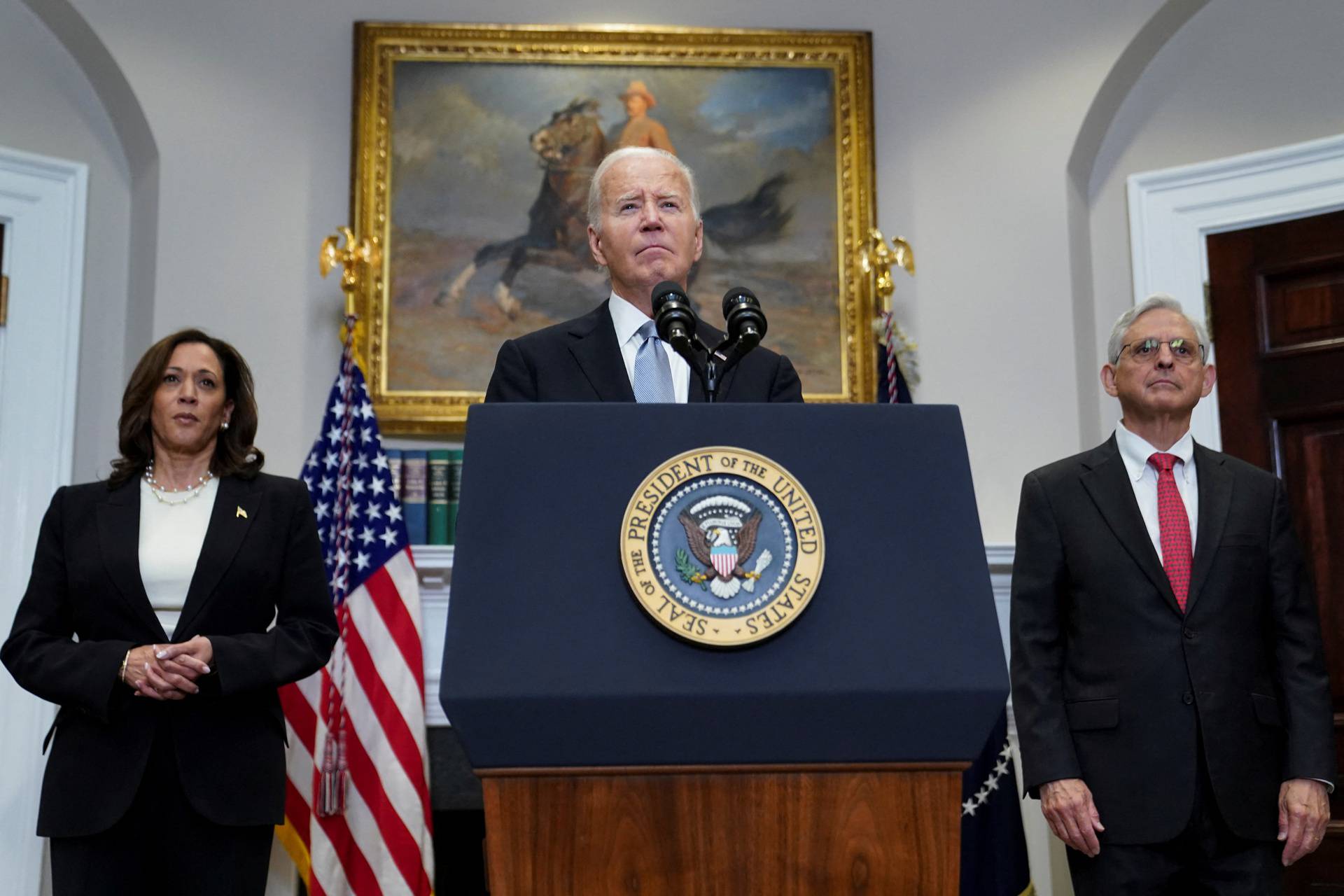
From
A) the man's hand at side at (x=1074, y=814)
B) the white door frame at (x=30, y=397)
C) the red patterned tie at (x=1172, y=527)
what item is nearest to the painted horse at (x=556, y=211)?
the white door frame at (x=30, y=397)

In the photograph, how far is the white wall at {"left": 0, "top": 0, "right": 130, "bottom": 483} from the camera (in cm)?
477

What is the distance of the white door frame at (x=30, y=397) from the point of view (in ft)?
14.2

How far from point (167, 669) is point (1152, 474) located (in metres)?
2.11

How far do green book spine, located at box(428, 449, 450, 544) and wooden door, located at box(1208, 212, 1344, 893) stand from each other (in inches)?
101

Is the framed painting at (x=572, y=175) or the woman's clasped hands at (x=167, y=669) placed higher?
the framed painting at (x=572, y=175)

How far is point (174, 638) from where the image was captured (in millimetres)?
3016

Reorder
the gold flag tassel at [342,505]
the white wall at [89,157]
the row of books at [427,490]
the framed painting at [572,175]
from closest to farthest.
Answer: the gold flag tassel at [342,505] < the row of books at [427,490] < the white wall at [89,157] < the framed painting at [572,175]

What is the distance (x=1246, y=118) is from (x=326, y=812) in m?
3.73

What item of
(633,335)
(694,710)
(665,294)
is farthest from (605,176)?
(694,710)

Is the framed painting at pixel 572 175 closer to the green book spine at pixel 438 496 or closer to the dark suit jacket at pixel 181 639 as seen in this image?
the green book spine at pixel 438 496

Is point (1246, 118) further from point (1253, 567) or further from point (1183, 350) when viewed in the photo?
point (1253, 567)

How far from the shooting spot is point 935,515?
172 centimetres

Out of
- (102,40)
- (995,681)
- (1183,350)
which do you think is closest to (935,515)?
(995,681)

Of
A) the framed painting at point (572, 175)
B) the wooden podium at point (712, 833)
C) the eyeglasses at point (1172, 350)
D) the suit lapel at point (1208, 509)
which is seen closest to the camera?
the wooden podium at point (712, 833)
